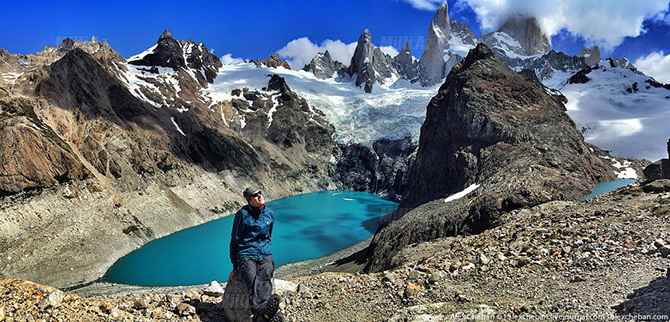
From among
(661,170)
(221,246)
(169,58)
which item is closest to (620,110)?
(661,170)

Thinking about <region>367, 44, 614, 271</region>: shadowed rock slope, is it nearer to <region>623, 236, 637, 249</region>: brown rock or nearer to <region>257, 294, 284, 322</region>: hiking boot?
<region>623, 236, 637, 249</region>: brown rock

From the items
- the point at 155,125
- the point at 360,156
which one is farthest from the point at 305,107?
the point at 155,125

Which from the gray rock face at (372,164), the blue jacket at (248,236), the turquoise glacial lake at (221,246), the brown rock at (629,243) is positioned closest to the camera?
the blue jacket at (248,236)

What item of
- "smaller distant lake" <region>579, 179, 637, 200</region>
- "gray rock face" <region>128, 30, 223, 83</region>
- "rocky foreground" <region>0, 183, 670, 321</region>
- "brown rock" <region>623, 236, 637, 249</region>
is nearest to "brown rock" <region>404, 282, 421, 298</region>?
"rocky foreground" <region>0, 183, 670, 321</region>

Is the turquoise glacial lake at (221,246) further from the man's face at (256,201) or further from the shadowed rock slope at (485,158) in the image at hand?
the man's face at (256,201)

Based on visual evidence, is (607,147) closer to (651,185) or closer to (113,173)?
(651,185)

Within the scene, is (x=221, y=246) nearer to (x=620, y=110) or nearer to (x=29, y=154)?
(x=29, y=154)

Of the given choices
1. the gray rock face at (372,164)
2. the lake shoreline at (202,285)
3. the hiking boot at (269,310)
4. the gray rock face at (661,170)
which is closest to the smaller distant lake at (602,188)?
the gray rock face at (661,170)

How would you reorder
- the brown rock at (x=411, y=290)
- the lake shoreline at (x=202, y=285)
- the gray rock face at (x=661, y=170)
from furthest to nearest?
the lake shoreline at (x=202, y=285) < the gray rock face at (x=661, y=170) < the brown rock at (x=411, y=290)
